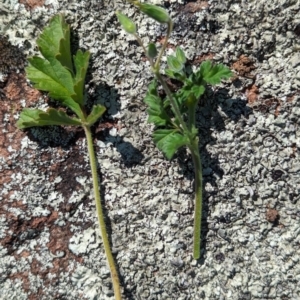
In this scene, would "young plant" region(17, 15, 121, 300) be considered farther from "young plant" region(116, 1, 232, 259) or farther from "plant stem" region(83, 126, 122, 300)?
"young plant" region(116, 1, 232, 259)

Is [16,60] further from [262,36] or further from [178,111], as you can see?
[262,36]

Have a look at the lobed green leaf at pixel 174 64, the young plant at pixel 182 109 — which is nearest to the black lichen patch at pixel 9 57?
the young plant at pixel 182 109

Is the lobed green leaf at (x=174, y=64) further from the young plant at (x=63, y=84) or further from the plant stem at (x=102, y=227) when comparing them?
the plant stem at (x=102, y=227)

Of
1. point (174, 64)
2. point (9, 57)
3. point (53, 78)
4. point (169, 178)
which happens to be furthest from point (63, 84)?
point (169, 178)

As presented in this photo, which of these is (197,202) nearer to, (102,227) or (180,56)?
(102,227)

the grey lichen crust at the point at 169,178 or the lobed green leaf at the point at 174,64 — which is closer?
the lobed green leaf at the point at 174,64

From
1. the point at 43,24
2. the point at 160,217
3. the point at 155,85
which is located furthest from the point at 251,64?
the point at 43,24

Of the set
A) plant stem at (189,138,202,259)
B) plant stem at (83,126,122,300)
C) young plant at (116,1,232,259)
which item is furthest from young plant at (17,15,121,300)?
plant stem at (189,138,202,259)

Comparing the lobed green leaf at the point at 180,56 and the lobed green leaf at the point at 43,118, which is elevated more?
the lobed green leaf at the point at 180,56
